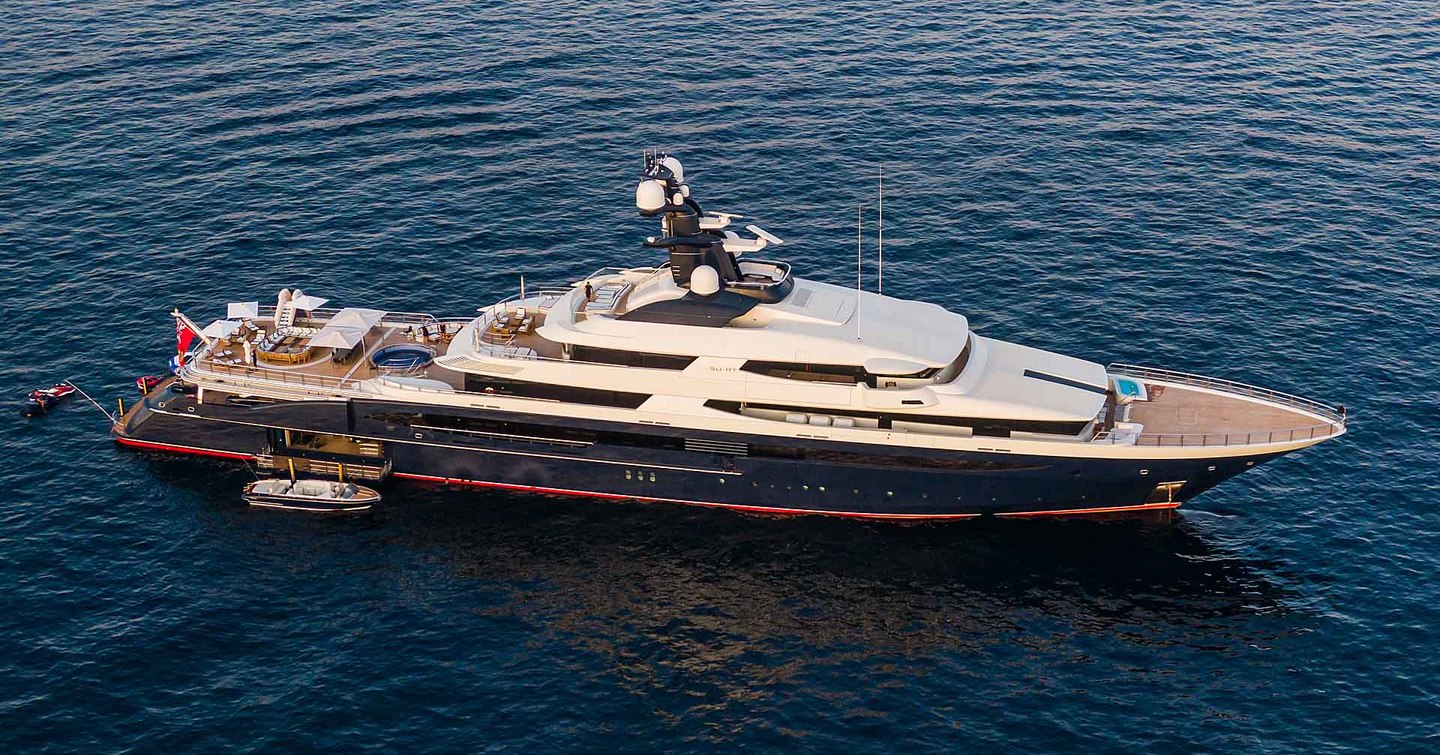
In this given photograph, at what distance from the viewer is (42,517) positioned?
66750 millimetres

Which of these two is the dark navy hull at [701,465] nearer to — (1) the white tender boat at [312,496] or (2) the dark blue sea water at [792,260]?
(2) the dark blue sea water at [792,260]

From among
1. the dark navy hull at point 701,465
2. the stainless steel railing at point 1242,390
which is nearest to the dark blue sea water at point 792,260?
the dark navy hull at point 701,465

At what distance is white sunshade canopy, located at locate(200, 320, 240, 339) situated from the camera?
2879 inches

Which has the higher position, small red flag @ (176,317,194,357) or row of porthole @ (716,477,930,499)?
small red flag @ (176,317,194,357)

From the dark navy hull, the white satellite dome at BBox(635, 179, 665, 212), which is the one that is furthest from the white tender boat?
the white satellite dome at BBox(635, 179, 665, 212)

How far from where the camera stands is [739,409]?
6694 centimetres

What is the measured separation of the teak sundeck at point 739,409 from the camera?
65.4m

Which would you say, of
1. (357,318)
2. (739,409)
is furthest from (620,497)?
(357,318)

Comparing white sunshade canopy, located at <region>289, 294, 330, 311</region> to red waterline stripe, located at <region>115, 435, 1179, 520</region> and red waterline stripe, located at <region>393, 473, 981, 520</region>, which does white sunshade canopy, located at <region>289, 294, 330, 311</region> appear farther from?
red waterline stripe, located at <region>393, 473, 981, 520</region>

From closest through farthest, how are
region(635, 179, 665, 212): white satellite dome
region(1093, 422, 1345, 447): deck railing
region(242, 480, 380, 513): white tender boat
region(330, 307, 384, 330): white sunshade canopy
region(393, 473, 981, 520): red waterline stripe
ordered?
region(1093, 422, 1345, 447): deck railing < region(635, 179, 665, 212): white satellite dome < region(393, 473, 981, 520): red waterline stripe < region(242, 480, 380, 513): white tender boat < region(330, 307, 384, 330): white sunshade canopy

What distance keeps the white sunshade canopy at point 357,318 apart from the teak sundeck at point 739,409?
213 cm

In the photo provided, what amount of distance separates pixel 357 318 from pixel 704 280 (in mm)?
19498

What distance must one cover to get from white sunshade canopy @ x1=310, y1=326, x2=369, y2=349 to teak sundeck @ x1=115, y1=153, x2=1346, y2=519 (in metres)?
0.24

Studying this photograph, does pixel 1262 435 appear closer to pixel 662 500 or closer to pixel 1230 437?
pixel 1230 437
